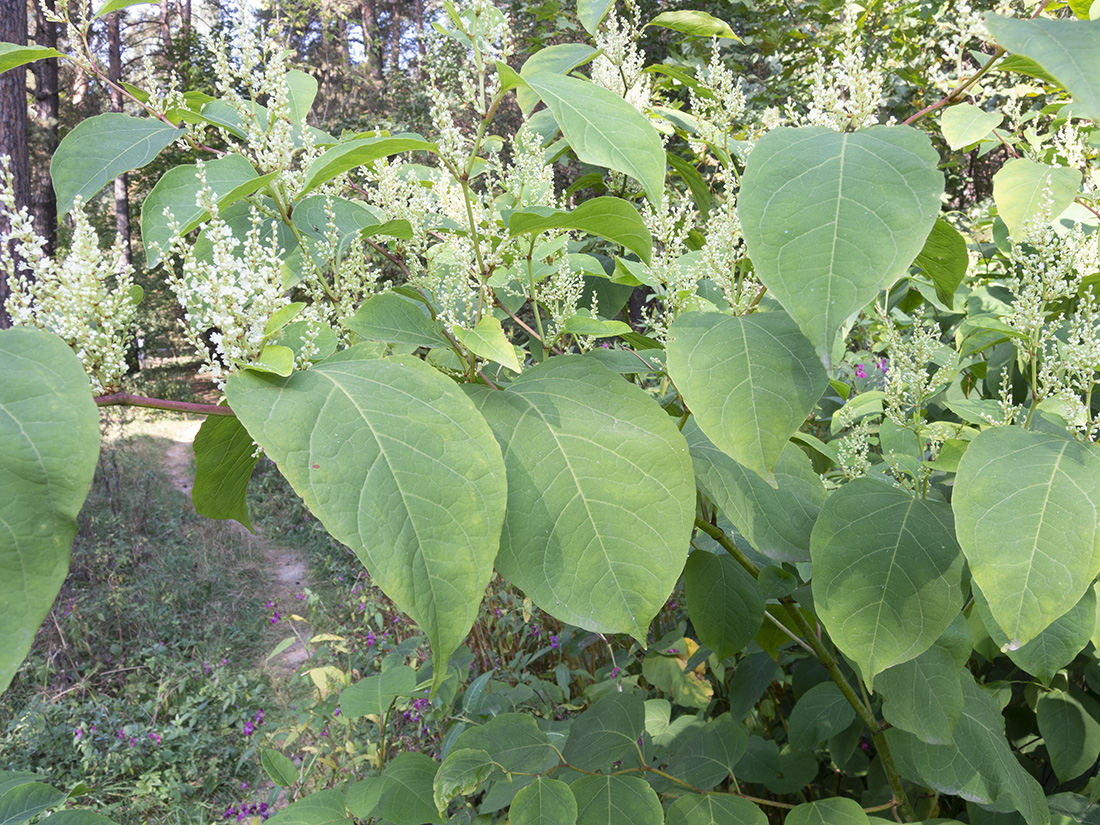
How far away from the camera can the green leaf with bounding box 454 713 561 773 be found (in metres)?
1.15

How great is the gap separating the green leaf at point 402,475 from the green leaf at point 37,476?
0.11 m

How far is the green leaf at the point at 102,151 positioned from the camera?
0.88 metres

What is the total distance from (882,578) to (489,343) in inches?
19.6

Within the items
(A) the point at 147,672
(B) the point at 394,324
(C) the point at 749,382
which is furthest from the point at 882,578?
(A) the point at 147,672

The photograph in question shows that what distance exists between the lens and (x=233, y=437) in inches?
33.3

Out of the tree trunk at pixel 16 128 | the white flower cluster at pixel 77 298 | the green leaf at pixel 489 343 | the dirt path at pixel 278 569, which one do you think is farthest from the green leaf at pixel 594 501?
the tree trunk at pixel 16 128

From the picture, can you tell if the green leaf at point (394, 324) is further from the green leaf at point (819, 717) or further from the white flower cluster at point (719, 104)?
the green leaf at point (819, 717)

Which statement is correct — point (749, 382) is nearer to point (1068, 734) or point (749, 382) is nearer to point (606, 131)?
point (606, 131)

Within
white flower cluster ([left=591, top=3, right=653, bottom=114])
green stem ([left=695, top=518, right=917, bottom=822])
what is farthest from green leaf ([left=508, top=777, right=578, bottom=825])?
white flower cluster ([left=591, top=3, right=653, bottom=114])

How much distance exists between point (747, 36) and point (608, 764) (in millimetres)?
8508

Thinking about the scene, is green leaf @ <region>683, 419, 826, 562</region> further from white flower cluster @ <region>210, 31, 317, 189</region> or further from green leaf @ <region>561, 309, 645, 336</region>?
white flower cluster @ <region>210, 31, 317, 189</region>

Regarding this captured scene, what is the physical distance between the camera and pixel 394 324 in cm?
83

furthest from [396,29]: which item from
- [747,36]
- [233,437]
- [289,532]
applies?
[233,437]

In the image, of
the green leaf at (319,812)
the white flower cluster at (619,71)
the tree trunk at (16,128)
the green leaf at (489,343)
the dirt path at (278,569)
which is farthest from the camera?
the tree trunk at (16,128)
